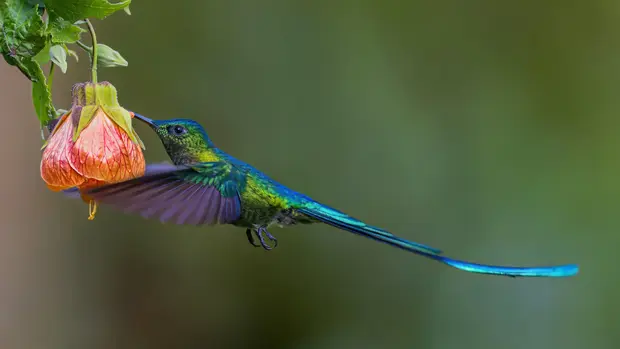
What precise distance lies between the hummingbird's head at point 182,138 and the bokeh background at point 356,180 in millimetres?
1902

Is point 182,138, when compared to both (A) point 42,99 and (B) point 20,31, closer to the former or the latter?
(A) point 42,99

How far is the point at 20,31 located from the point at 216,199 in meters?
0.52

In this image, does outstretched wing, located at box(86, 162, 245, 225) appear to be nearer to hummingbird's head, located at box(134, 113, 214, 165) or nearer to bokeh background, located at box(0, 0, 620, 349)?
hummingbird's head, located at box(134, 113, 214, 165)

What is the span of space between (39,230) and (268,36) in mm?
1503

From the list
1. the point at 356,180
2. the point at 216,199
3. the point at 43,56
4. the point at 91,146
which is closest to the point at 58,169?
the point at 91,146

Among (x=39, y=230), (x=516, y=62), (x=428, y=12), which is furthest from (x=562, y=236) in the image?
(x=39, y=230)

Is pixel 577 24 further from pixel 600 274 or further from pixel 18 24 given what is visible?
pixel 18 24

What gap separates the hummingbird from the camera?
1231 millimetres

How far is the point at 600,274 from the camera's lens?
3.38 m

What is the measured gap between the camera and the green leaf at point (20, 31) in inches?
44.6

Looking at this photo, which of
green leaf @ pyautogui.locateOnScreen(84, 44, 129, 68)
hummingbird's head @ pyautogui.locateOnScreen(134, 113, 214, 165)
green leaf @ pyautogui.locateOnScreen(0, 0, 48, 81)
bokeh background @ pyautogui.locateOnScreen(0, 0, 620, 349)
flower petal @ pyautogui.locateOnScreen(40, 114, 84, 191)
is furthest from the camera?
bokeh background @ pyautogui.locateOnScreen(0, 0, 620, 349)

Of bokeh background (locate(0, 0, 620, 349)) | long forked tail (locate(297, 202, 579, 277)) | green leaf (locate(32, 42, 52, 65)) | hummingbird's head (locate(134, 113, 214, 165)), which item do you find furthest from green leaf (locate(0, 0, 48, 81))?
bokeh background (locate(0, 0, 620, 349))

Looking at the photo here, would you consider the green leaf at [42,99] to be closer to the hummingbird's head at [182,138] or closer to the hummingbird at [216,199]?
the hummingbird at [216,199]

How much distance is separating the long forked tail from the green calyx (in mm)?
446
